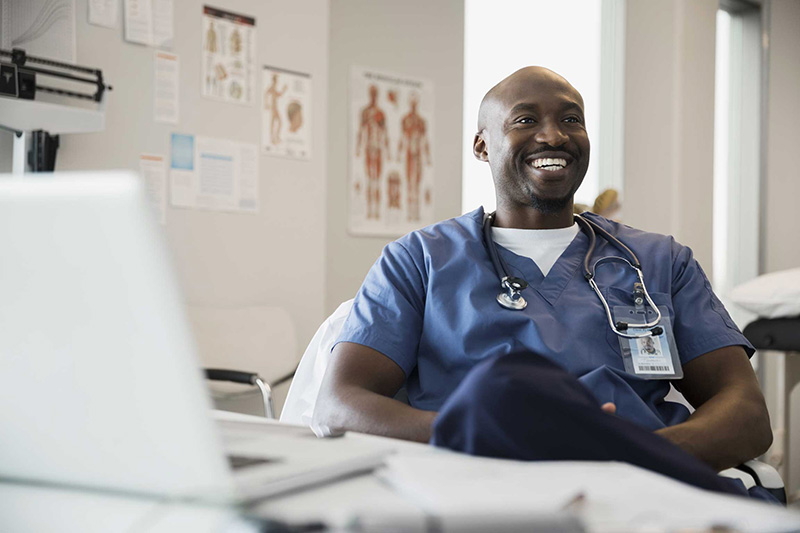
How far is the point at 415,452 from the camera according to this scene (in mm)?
725

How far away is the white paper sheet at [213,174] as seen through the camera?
279 centimetres

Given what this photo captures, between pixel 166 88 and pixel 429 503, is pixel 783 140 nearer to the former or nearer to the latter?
pixel 166 88

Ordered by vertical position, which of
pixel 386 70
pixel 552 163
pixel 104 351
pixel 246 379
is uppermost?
pixel 386 70

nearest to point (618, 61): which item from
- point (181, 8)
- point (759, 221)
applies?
point (759, 221)

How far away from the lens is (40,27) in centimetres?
246

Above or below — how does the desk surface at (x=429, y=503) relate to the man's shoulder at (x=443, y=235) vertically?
below

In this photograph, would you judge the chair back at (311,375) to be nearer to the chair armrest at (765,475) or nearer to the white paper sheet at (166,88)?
the chair armrest at (765,475)

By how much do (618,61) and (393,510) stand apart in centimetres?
457

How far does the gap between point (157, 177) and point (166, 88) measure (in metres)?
0.31

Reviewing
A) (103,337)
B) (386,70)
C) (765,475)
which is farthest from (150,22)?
(103,337)

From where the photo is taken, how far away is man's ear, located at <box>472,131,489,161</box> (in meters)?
1.81

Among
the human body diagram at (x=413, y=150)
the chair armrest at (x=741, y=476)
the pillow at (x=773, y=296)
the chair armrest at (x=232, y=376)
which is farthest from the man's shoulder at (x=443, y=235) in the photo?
the human body diagram at (x=413, y=150)

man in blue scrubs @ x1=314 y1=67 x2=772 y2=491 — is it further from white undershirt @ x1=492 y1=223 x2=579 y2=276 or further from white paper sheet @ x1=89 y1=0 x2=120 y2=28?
white paper sheet @ x1=89 y1=0 x2=120 y2=28

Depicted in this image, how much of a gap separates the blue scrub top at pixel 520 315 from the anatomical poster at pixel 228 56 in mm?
1583
